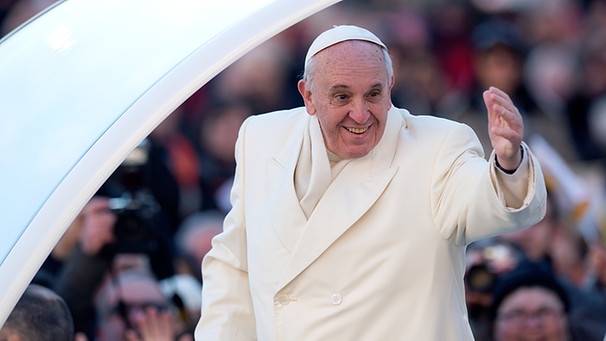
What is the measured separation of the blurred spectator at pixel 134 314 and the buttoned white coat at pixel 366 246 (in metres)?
2.19

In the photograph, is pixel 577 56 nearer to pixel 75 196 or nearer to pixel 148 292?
pixel 148 292

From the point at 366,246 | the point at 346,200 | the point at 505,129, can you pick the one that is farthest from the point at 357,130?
the point at 505,129

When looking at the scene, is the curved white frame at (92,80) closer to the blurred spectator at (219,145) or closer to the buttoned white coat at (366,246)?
the buttoned white coat at (366,246)

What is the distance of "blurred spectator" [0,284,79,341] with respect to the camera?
4539 millimetres

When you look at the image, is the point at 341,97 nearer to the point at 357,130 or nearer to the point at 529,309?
the point at 357,130

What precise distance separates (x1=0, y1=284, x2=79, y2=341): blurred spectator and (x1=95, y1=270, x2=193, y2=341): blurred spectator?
100cm

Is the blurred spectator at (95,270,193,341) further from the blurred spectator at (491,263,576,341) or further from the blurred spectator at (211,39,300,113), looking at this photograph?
the blurred spectator at (491,263,576,341)

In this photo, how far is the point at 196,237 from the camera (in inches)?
253

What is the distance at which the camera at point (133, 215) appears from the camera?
6.00 meters

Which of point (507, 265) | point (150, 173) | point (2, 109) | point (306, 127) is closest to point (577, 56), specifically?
point (507, 265)

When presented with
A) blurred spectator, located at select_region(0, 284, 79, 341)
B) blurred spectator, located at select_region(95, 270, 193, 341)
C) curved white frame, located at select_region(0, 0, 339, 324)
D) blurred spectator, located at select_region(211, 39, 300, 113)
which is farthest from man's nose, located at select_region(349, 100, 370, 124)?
blurred spectator, located at select_region(211, 39, 300, 113)

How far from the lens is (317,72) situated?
3.50 m

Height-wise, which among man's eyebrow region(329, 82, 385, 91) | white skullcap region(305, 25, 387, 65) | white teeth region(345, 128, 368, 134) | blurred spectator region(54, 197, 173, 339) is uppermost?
blurred spectator region(54, 197, 173, 339)

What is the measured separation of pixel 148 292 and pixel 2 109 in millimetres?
2334
